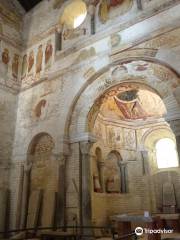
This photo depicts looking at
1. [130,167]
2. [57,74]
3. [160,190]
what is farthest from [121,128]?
[57,74]

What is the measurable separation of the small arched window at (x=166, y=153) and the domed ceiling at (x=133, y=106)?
5.23 ft

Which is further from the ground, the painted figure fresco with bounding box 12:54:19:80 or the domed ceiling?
the painted figure fresco with bounding box 12:54:19:80

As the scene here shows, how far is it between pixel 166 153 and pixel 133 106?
10.3 feet

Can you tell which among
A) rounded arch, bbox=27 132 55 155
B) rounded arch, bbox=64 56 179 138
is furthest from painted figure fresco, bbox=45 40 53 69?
rounded arch, bbox=27 132 55 155

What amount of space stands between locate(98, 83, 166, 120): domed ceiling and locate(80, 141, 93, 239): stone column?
157 inches

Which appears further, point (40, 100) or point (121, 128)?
point (121, 128)

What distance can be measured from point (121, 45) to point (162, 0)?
83.3 inches

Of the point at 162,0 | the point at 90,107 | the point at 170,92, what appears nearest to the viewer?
the point at 170,92

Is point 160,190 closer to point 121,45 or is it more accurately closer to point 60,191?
point 60,191

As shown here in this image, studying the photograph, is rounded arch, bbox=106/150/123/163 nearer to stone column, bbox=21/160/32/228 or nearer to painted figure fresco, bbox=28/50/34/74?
stone column, bbox=21/160/32/228

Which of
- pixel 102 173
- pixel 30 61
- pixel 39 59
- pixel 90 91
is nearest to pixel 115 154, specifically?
pixel 102 173

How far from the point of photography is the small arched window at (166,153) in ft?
45.2

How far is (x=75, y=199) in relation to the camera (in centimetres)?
939

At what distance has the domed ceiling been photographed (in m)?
13.6
